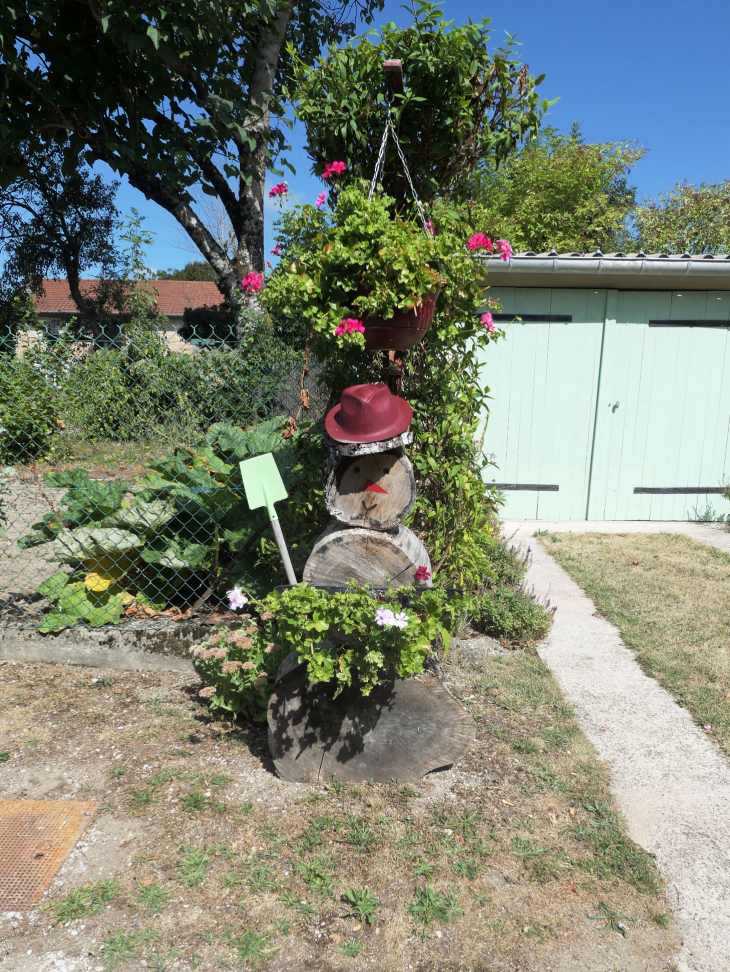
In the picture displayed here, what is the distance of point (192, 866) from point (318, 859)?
1.33ft

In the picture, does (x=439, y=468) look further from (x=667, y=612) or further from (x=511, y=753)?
(x=667, y=612)

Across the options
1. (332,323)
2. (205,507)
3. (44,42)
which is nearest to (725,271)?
(332,323)

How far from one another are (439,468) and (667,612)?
Result: 2147 mm

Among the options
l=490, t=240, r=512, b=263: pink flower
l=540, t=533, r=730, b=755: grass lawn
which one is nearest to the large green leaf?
l=490, t=240, r=512, b=263: pink flower

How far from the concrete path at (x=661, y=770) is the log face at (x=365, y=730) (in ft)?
2.39

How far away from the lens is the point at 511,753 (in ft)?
8.57

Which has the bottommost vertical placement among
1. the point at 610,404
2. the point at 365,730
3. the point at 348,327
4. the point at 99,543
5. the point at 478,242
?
the point at 365,730

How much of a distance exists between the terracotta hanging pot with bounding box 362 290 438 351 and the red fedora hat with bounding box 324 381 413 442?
0.24 meters

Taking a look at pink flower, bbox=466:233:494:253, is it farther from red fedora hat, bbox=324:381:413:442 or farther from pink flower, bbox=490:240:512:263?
red fedora hat, bbox=324:381:413:442

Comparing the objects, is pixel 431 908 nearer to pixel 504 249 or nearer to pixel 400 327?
pixel 400 327

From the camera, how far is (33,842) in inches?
82.7

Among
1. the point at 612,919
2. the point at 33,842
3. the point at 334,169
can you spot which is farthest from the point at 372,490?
the point at 33,842

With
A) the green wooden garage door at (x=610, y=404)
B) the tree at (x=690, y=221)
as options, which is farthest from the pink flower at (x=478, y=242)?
the tree at (x=690, y=221)

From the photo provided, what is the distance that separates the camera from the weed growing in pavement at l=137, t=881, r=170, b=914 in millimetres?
1852
